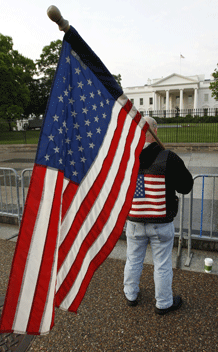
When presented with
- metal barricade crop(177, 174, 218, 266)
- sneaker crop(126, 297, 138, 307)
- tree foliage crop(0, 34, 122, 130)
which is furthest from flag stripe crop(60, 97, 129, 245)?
tree foliage crop(0, 34, 122, 130)

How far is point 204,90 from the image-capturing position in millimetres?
82062

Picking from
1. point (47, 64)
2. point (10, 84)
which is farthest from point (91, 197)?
point (47, 64)

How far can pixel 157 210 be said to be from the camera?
2508 mm

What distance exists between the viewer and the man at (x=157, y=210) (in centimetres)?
247

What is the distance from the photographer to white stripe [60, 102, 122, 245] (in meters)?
1.88

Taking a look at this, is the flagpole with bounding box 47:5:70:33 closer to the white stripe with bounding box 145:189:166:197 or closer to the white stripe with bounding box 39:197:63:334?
the white stripe with bounding box 39:197:63:334

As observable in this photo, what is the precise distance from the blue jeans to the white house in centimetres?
7807

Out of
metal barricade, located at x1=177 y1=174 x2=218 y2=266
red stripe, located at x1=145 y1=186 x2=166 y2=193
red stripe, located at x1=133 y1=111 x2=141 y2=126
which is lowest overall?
metal barricade, located at x1=177 y1=174 x2=218 y2=266

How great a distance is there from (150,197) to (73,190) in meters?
0.89

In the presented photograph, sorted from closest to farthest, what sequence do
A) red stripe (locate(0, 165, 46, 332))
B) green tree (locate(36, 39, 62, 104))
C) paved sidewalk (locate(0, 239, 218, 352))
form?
red stripe (locate(0, 165, 46, 332)), paved sidewalk (locate(0, 239, 218, 352)), green tree (locate(36, 39, 62, 104))

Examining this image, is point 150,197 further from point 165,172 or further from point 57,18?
point 57,18

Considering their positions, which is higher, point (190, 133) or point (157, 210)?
point (190, 133)

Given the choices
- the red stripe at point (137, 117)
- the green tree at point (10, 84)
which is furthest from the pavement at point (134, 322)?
the green tree at point (10, 84)

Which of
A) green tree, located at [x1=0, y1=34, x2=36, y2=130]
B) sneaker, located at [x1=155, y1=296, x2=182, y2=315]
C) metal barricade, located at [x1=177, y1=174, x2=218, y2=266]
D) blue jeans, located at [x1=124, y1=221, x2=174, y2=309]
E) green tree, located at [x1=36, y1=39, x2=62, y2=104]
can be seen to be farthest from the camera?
green tree, located at [x1=36, y1=39, x2=62, y2=104]
